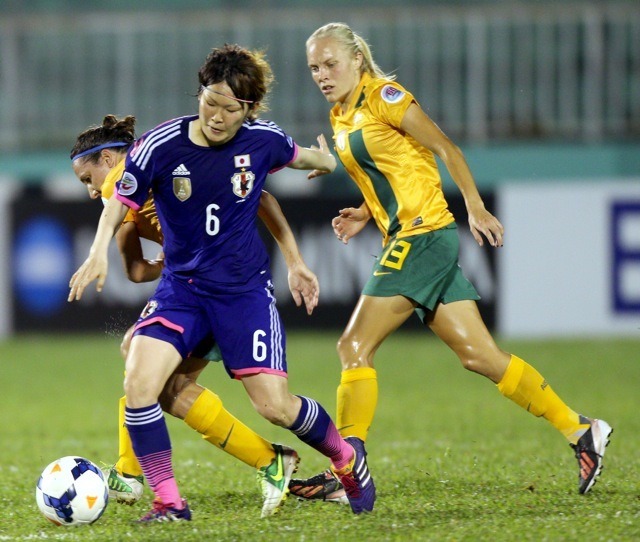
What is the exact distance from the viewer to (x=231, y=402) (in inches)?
368

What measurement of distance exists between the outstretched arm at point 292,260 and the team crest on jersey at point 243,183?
222mm

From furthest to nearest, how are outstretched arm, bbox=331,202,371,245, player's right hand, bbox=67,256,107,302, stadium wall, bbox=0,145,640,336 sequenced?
stadium wall, bbox=0,145,640,336
outstretched arm, bbox=331,202,371,245
player's right hand, bbox=67,256,107,302

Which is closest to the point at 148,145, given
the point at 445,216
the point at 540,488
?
the point at 445,216

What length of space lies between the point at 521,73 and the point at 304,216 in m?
3.50

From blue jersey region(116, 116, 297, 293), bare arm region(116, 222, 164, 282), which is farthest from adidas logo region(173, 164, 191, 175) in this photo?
bare arm region(116, 222, 164, 282)

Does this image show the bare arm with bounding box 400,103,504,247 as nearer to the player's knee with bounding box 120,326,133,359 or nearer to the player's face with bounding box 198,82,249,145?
the player's face with bounding box 198,82,249,145

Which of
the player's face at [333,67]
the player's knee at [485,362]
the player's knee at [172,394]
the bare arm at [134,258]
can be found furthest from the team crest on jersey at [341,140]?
the player's knee at [172,394]

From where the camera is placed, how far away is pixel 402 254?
18.1ft

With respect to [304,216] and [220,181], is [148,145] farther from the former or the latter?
[304,216]

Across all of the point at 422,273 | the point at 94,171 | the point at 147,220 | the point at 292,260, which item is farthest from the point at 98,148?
the point at 422,273

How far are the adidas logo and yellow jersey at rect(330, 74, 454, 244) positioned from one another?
1.04 meters

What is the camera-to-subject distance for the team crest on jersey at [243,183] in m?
4.93

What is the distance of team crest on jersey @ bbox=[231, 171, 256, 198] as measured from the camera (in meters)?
4.93

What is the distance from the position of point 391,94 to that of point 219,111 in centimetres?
106
